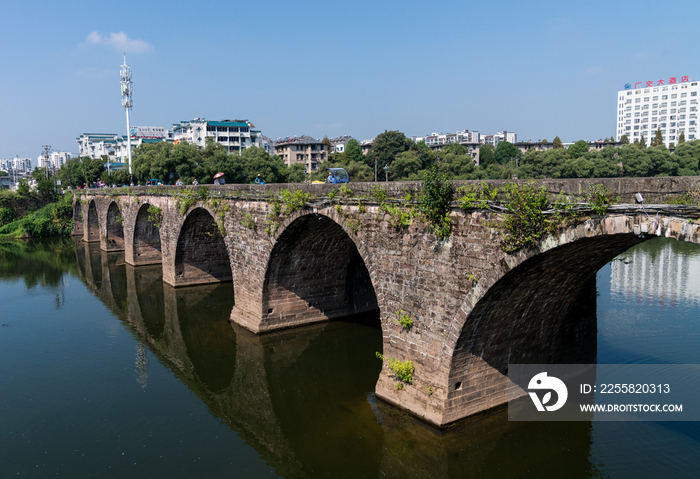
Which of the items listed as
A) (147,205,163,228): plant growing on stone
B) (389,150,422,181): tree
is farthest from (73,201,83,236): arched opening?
(389,150,422,181): tree

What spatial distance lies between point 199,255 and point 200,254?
0.28 feet

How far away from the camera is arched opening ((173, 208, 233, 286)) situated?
26141 mm

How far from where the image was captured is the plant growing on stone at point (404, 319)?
12445 millimetres

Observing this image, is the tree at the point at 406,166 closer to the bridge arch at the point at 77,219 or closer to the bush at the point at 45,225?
the bridge arch at the point at 77,219

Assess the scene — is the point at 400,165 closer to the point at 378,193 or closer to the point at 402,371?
the point at 378,193

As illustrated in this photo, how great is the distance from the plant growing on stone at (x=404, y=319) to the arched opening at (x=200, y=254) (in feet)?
50.7

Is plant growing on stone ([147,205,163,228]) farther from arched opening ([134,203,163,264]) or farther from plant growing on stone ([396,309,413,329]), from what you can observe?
plant growing on stone ([396,309,413,329])

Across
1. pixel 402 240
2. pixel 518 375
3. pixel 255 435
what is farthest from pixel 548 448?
pixel 255 435

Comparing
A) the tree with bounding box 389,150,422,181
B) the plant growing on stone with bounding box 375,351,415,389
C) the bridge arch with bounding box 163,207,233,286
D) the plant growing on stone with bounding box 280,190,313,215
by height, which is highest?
the tree with bounding box 389,150,422,181

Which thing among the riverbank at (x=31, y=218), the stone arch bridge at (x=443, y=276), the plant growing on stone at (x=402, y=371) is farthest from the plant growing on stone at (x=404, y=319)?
the riverbank at (x=31, y=218)

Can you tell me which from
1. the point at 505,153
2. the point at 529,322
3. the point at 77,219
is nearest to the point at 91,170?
the point at 77,219

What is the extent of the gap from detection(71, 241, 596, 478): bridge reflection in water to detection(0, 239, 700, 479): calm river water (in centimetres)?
5

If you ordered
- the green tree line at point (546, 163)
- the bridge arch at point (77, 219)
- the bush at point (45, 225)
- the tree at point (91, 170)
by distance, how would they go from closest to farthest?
the green tree line at point (546, 163)
the bridge arch at point (77, 219)
the bush at point (45, 225)
the tree at point (91, 170)

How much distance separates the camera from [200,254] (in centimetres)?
2773
